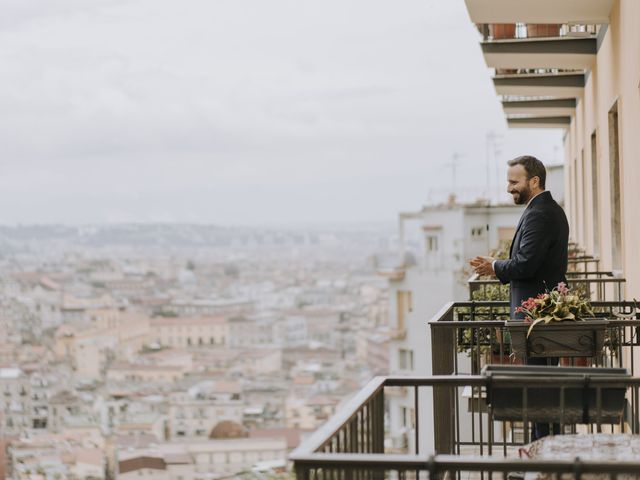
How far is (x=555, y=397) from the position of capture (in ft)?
14.3

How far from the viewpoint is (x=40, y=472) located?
5359 cm

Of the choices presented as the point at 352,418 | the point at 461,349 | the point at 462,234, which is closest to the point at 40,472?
the point at 462,234

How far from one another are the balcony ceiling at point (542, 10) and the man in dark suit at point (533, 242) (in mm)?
4688

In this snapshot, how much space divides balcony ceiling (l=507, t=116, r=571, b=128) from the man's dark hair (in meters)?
15.1

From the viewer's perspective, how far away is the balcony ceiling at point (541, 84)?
15977mm

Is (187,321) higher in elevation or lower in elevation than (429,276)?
lower

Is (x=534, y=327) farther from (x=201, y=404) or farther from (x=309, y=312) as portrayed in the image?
(x=309, y=312)

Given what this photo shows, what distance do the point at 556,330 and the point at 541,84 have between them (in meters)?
10.7

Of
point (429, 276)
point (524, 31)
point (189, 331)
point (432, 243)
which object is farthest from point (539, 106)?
point (189, 331)

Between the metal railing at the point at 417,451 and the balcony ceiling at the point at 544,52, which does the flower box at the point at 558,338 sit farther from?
the balcony ceiling at the point at 544,52

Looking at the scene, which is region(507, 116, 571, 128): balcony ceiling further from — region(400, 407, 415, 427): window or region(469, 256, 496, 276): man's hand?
region(400, 407, 415, 427): window

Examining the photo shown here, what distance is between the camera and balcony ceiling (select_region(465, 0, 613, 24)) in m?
10.9

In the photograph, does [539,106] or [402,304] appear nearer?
[539,106]

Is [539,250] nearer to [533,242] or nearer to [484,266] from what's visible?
[533,242]
